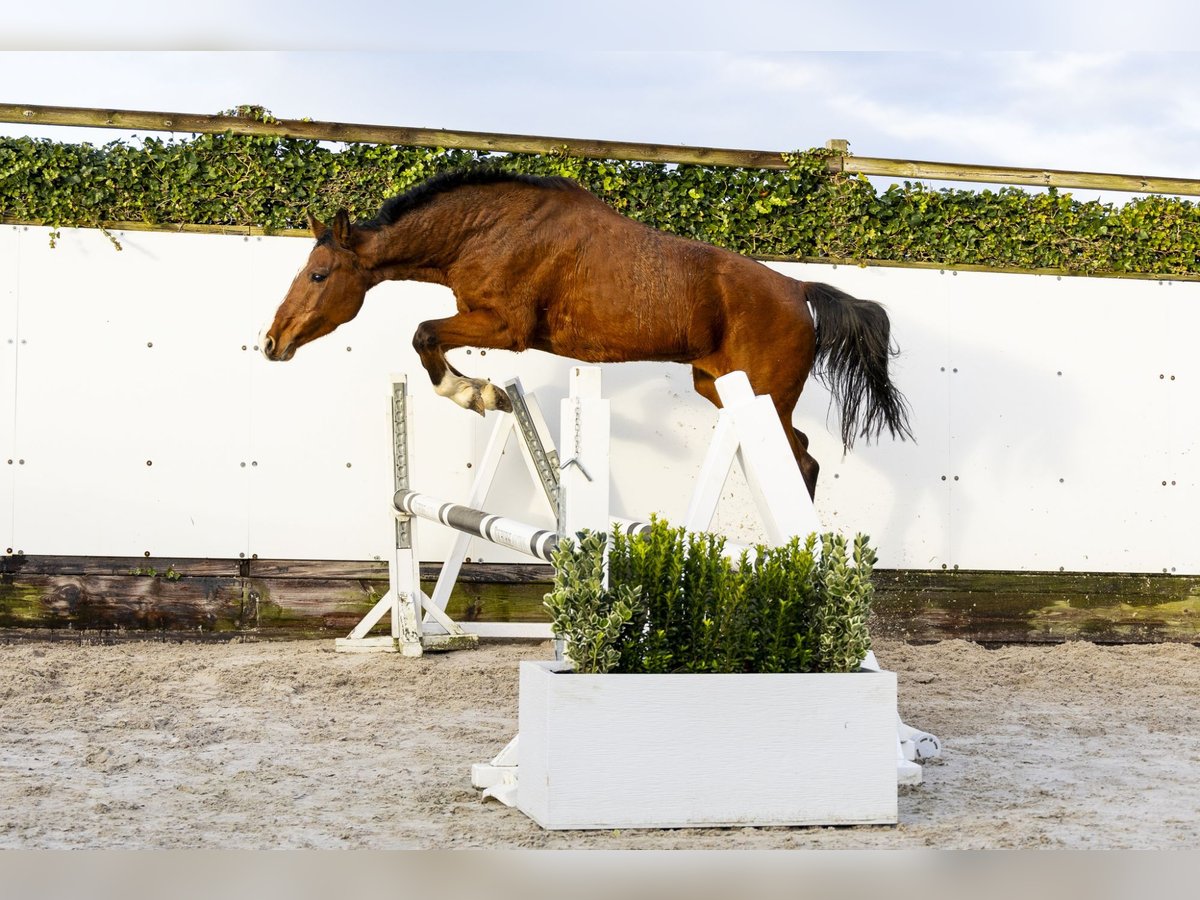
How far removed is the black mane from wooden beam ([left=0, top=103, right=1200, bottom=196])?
1.26m

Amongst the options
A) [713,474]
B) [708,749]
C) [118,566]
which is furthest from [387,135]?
[708,749]

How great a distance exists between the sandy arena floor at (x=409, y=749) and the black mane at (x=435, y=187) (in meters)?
1.73

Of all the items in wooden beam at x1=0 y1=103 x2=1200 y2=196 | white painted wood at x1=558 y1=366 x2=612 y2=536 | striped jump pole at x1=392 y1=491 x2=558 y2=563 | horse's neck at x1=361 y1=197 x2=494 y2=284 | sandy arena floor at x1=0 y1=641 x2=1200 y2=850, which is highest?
wooden beam at x1=0 y1=103 x2=1200 y2=196

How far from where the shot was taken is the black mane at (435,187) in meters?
4.42

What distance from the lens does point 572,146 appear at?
5719 millimetres

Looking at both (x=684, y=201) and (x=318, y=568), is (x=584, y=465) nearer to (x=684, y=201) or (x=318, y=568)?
(x=318, y=568)

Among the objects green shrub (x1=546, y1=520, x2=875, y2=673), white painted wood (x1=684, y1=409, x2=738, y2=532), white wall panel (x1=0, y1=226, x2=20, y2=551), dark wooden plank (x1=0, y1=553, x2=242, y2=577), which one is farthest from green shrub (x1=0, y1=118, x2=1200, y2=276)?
green shrub (x1=546, y1=520, x2=875, y2=673)

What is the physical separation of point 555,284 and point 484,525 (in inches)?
47.0

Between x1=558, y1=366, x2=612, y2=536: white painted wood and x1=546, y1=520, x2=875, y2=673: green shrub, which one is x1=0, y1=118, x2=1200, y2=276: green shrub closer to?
x1=558, y1=366, x2=612, y2=536: white painted wood

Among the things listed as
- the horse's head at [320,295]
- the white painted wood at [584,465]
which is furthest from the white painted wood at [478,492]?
the white painted wood at [584,465]

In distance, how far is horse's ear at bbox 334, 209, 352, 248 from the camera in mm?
4328

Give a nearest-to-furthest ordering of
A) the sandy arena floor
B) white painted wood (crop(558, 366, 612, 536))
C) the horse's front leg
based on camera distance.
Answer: the sandy arena floor < white painted wood (crop(558, 366, 612, 536)) < the horse's front leg

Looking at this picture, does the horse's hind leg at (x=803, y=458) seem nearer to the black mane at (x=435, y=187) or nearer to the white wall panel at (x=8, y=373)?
the black mane at (x=435, y=187)

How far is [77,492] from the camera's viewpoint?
17.8ft
